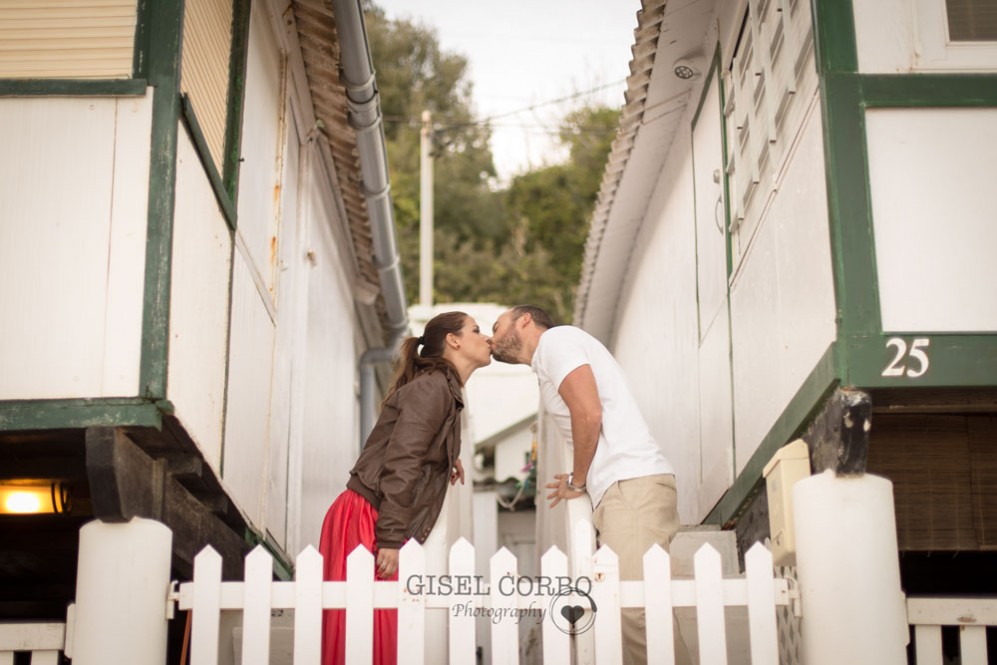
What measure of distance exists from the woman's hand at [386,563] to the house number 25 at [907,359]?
2234 millimetres

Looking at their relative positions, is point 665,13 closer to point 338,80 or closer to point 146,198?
point 338,80

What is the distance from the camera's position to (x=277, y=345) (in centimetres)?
831

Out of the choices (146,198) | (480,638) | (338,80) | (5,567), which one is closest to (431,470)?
(146,198)

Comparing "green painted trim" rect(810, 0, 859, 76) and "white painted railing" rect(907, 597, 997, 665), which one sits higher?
"green painted trim" rect(810, 0, 859, 76)

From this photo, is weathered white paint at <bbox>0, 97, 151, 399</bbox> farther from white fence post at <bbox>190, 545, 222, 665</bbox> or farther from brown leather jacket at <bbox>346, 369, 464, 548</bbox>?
brown leather jacket at <bbox>346, 369, 464, 548</bbox>

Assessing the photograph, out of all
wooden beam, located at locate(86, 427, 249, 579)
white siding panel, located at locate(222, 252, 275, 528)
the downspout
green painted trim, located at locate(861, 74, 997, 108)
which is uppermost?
the downspout

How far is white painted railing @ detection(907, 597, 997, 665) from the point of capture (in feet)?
16.9

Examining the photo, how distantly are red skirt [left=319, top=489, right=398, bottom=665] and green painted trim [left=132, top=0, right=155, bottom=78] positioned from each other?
208cm

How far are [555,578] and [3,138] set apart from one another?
280cm

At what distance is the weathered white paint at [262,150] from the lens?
7.35 metres

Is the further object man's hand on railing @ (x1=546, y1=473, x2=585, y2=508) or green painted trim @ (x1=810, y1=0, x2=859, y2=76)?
man's hand on railing @ (x1=546, y1=473, x2=585, y2=508)

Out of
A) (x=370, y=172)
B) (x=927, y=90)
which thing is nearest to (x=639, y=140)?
(x=370, y=172)

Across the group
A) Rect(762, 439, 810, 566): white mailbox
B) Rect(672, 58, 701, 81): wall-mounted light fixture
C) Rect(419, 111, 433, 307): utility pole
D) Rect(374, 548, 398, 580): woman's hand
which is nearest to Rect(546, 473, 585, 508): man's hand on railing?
Rect(374, 548, 398, 580): woman's hand

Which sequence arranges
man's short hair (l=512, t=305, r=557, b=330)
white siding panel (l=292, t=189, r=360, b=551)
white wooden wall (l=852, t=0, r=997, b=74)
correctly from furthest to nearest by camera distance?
white siding panel (l=292, t=189, r=360, b=551) < man's short hair (l=512, t=305, r=557, b=330) < white wooden wall (l=852, t=0, r=997, b=74)
